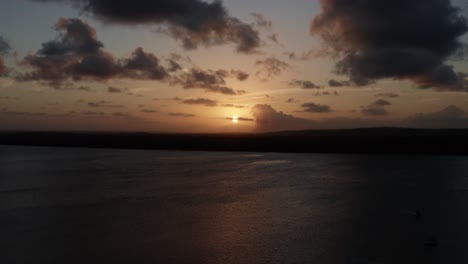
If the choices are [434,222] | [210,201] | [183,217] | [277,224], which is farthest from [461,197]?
[183,217]

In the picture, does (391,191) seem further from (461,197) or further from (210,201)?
(210,201)

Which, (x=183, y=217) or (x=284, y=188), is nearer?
(x=183, y=217)

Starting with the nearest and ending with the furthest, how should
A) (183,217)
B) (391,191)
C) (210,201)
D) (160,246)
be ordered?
1. (160,246)
2. (183,217)
3. (210,201)
4. (391,191)

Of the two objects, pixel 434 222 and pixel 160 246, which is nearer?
pixel 160 246

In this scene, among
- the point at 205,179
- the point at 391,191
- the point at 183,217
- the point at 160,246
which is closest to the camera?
the point at 160,246

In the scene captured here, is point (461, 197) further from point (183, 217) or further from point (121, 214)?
point (121, 214)

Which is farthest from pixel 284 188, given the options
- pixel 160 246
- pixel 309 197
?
pixel 160 246
